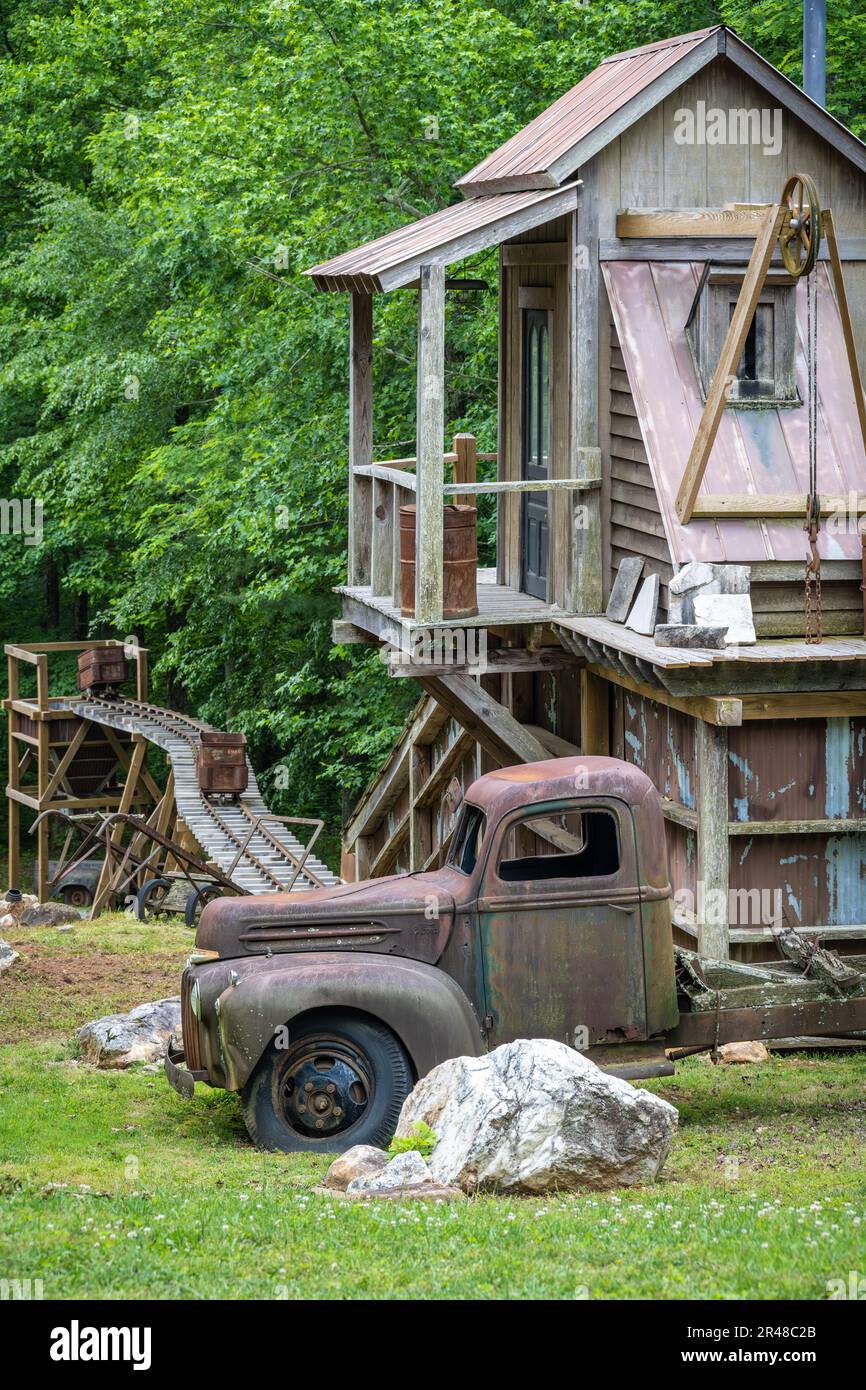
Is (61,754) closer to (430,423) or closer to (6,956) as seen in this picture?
(6,956)

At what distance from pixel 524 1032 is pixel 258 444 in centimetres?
1434

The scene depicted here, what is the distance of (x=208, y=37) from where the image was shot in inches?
1053

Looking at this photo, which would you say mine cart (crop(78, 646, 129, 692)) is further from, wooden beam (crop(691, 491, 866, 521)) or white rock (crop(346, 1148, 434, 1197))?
white rock (crop(346, 1148, 434, 1197))

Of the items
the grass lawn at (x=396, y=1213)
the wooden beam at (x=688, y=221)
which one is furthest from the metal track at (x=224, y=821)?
the wooden beam at (x=688, y=221)

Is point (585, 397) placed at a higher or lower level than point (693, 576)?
higher

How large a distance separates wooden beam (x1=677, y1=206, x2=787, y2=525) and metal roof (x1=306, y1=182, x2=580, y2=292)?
5.81 feet

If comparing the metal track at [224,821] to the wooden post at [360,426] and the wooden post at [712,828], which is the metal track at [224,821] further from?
the wooden post at [712,828]

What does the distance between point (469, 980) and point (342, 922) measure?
79 cm

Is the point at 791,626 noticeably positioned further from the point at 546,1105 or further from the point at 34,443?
the point at 34,443

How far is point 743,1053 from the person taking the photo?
11.3 meters

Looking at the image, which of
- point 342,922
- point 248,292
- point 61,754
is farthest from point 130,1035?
point 61,754

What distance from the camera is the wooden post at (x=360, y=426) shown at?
47.4 ft

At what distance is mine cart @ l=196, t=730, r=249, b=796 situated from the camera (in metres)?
20.3

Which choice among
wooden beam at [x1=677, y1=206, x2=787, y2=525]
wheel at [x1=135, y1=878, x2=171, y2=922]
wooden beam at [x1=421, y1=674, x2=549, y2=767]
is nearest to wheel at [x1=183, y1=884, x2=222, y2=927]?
wheel at [x1=135, y1=878, x2=171, y2=922]
